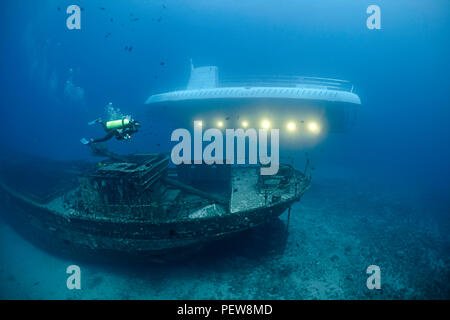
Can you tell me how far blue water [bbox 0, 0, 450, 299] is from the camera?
311 inches

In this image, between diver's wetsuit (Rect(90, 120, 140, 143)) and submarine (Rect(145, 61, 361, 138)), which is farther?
submarine (Rect(145, 61, 361, 138))

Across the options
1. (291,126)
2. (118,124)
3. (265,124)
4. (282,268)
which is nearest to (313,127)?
(291,126)

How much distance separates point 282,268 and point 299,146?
45.5ft

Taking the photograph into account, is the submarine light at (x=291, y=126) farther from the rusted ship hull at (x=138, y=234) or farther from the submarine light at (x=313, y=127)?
the rusted ship hull at (x=138, y=234)

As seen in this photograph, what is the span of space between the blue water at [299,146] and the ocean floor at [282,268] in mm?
56

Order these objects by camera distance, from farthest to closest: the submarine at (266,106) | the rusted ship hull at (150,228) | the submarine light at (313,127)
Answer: the submarine light at (313,127), the submarine at (266,106), the rusted ship hull at (150,228)

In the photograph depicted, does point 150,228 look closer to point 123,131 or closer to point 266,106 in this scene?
→ point 123,131

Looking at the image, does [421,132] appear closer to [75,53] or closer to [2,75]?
[75,53]

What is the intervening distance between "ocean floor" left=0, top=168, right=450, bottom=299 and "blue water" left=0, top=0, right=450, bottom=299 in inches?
2.2

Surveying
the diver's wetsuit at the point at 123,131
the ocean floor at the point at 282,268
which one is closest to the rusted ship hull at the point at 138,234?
the ocean floor at the point at 282,268

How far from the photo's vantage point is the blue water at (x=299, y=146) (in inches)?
311

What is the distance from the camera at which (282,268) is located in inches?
321

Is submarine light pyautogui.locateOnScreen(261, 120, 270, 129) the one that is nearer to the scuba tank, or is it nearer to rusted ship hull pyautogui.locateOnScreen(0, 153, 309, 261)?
rusted ship hull pyautogui.locateOnScreen(0, 153, 309, 261)

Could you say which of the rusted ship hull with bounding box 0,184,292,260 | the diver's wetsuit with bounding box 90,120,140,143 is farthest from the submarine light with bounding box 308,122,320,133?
the diver's wetsuit with bounding box 90,120,140,143
